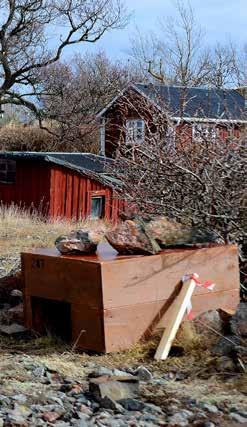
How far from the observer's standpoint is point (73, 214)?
27.0 metres

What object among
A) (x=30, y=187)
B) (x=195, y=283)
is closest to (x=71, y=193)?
(x=30, y=187)

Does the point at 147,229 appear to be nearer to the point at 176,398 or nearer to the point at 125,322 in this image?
the point at 125,322

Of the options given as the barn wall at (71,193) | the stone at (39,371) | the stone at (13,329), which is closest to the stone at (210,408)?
the stone at (39,371)

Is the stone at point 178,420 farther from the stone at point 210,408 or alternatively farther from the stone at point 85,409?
the stone at point 85,409

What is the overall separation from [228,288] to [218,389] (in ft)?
5.59

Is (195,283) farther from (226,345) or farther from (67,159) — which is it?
(67,159)

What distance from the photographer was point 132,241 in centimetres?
598

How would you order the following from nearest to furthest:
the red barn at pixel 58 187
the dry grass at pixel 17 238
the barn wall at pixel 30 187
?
the dry grass at pixel 17 238, the red barn at pixel 58 187, the barn wall at pixel 30 187

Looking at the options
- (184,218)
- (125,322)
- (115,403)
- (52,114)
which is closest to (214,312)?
(125,322)

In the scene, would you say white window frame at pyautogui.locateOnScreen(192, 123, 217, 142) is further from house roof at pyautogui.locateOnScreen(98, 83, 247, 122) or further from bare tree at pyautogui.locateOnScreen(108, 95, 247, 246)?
house roof at pyautogui.locateOnScreen(98, 83, 247, 122)

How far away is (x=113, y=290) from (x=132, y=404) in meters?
1.32

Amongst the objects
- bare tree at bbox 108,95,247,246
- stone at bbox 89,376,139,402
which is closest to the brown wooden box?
bare tree at bbox 108,95,247,246

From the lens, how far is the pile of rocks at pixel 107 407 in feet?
13.5

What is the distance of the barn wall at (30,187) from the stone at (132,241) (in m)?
20.5
